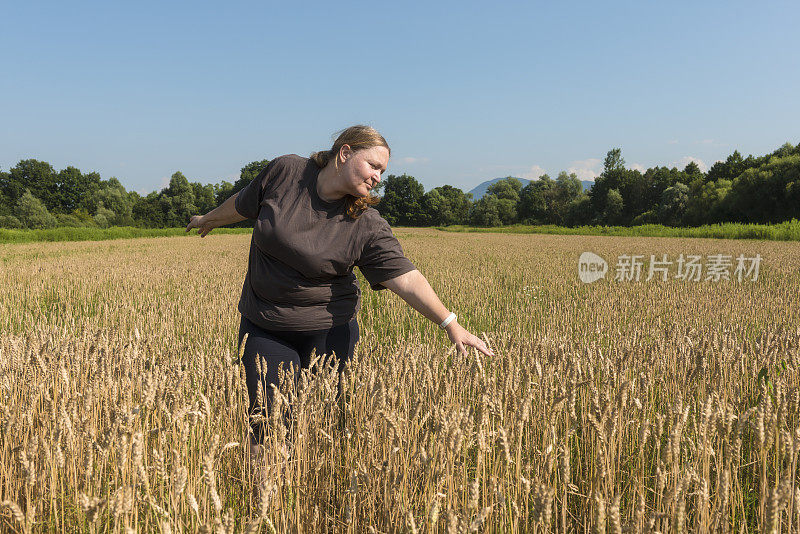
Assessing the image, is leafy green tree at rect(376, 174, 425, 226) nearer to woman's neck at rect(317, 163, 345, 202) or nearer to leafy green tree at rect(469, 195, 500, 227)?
leafy green tree at rect(469, 195, 500, 227)

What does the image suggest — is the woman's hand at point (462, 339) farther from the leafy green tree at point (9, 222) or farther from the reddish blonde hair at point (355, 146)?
the leafy green tree at point (9, 222)

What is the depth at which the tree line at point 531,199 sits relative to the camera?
39.2 metres

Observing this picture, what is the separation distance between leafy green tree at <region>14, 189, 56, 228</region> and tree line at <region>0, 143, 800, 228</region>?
0.10 meters

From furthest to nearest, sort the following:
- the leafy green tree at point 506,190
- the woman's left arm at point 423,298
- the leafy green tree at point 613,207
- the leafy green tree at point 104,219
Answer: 1. the leafy green tree at point 506,190
2. the leafy green tree at point 104,219
3. the leafy green tree at point 613,207
4. the woman's left arm at point 423,298

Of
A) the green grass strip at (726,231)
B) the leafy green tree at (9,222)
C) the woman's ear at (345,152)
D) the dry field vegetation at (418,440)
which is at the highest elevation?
the leafy green tree at (9,222)

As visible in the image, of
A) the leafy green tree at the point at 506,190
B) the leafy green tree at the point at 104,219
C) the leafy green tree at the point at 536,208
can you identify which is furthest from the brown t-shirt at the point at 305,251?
the leafy green tree at the point at 506,190

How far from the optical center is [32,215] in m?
53.8

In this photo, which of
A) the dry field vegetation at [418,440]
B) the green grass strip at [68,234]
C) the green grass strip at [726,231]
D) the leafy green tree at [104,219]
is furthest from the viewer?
the leafy green tree at [104,219]

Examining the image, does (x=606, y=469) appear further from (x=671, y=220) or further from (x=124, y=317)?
(x=671, y=220)

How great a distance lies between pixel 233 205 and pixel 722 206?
155ft

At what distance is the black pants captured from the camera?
2.61 metres

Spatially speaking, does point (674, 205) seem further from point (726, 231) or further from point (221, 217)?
point (221, 217)

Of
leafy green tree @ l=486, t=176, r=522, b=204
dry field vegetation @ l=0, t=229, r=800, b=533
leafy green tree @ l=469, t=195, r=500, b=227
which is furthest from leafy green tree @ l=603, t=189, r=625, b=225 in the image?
dry field vegetation @ l=0, t=229, r=800, b=533

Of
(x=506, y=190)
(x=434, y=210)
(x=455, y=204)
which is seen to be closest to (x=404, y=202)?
(x=434, y=210)
